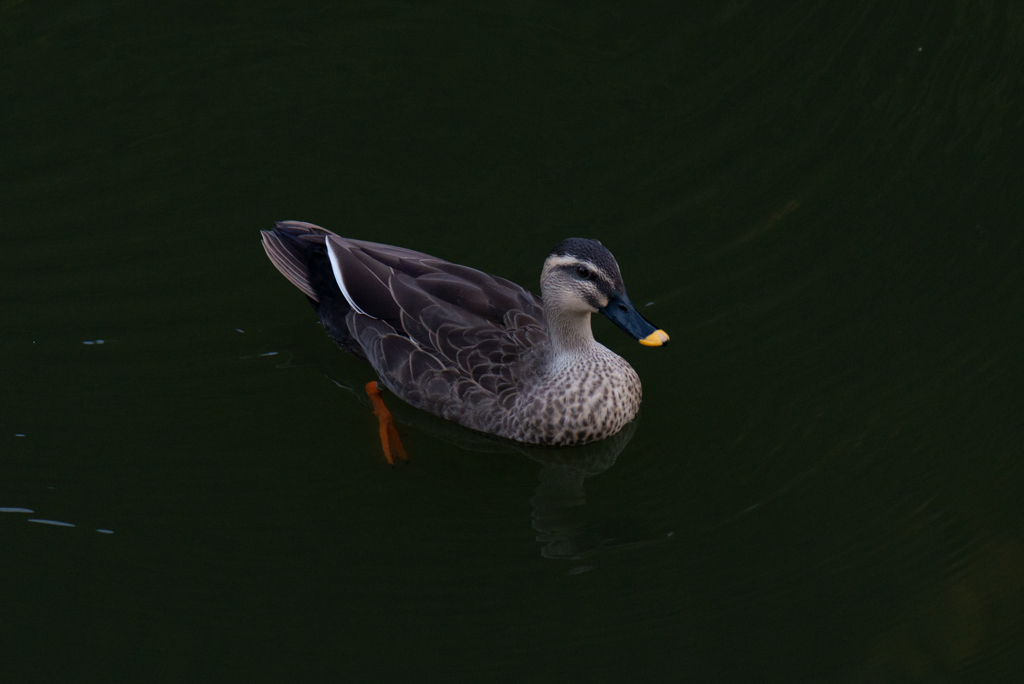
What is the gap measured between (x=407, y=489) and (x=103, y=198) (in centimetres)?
381

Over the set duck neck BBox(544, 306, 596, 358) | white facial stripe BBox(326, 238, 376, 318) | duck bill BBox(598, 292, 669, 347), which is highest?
white facial stripe BBox(326, 238, 376, 318)

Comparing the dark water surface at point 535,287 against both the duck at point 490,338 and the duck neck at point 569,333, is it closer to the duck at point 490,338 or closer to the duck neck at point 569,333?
the duck at point 490,338

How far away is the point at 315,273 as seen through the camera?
8.12m

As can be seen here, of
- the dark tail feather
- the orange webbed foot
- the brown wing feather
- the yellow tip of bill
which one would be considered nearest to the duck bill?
the yellow tip of bill

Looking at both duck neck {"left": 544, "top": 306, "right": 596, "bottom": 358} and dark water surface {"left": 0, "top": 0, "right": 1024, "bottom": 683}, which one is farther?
duck neck {"left": 544, "top": 306, "right": 596, "bottom": 358}

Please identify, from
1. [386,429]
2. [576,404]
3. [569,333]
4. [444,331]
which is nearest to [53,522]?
[386,429]

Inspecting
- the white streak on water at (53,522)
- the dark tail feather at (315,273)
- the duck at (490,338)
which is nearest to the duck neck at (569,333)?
the duck at (490,338)

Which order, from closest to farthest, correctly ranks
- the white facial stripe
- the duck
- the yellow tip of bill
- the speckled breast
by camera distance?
the yellow tip of bill
the duck
the speckled breast
the white facial stripe

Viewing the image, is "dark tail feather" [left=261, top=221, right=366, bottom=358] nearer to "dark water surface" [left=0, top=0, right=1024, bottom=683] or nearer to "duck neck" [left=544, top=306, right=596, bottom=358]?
"dark water surface" [left=0, top=0, right=1024, bottom=683]

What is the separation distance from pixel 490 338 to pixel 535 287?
1008 millimetres

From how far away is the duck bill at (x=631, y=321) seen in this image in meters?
6.62

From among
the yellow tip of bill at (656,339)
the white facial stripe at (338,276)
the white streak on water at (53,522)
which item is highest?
the white facial stripe at (338,276)

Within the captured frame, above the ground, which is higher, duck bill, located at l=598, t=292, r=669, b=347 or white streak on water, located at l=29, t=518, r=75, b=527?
duck bill, located at l=598, t=292, r=669, b=347

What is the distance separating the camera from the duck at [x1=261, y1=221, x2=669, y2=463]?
277 inches
